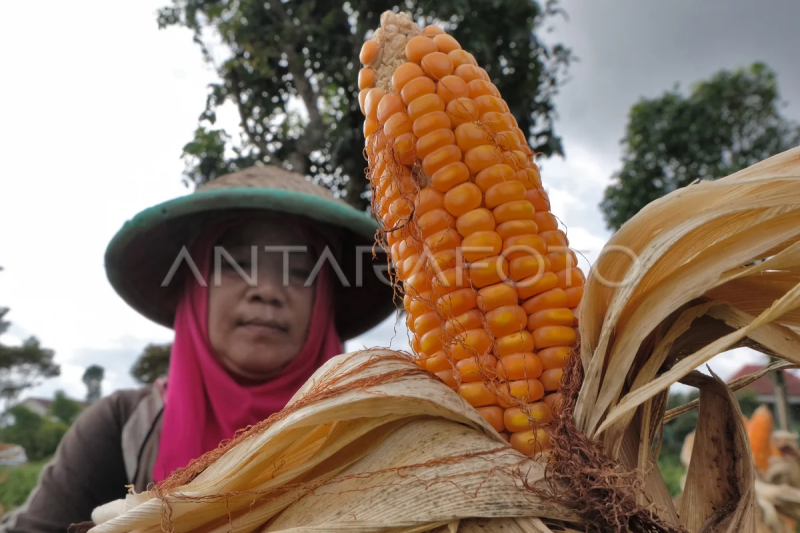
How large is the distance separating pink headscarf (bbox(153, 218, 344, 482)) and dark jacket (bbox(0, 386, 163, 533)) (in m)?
0.10

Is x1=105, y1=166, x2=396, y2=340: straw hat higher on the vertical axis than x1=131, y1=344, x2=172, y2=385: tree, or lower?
lower

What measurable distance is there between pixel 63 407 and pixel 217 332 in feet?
92.6

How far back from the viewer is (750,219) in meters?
0.58

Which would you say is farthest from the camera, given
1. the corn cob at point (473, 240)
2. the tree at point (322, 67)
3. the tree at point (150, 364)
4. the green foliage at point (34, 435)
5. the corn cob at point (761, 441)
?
the green foliage at point (34, 435)

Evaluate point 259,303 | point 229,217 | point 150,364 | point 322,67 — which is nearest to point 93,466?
point 259,303

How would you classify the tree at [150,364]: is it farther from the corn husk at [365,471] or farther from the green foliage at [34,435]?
the corn husk at [365,471]

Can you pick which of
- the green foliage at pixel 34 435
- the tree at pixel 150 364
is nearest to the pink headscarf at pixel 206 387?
the tree at pixel 150 364

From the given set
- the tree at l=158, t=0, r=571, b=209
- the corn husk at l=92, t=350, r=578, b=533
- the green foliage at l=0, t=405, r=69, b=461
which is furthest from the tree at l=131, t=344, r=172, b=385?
the corn husk at l=92, t=350, r=578, b=533

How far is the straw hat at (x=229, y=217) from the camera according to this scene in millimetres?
1448

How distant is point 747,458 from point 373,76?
68 cm

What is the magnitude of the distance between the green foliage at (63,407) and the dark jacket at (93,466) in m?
26.6

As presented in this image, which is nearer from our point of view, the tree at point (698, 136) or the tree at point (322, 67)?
the tree at point (322, 67)

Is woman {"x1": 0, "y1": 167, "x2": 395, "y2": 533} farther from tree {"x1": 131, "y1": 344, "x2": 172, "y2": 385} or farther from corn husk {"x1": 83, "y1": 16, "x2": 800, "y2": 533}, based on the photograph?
tree {"x1": 131, "y1": 344, "x2": 172, "y2": 385}

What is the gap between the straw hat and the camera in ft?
4.75
